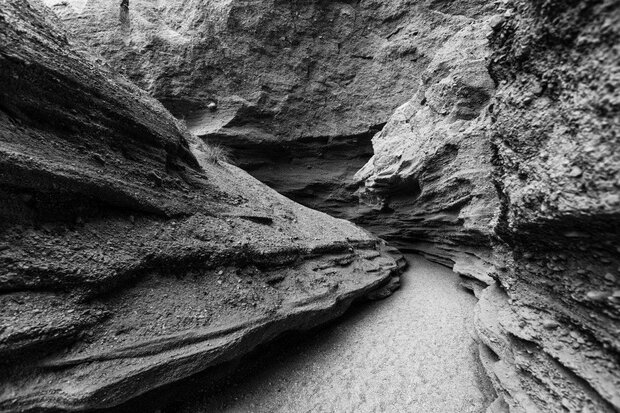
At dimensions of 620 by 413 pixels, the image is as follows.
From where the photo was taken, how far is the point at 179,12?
42.7 ft

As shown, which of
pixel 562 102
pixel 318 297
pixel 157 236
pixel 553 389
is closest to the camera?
pixel 562 102

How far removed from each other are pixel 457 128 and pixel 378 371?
6.02m

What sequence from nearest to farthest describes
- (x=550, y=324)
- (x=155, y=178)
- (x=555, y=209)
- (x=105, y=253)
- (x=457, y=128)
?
(x=555, y=209)
(x=550, y=324)
(x=105, y=253)
(x=155, y=178)
(x=457, y=128)

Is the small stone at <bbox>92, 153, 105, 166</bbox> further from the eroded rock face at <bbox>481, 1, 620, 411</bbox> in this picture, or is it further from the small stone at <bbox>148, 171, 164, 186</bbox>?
the eroded rock face at <bbox>481, 1, 620, 411</bbox>

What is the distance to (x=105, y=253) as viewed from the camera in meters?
3.56

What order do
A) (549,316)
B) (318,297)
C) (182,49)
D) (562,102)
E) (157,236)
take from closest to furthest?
(562,102) → (549,316) → (157,236) → (318,297) → (182,49)

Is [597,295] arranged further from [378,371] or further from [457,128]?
[457,128]

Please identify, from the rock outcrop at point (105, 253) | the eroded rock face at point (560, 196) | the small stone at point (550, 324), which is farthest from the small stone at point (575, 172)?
the rock outcrop at point (105, 253)

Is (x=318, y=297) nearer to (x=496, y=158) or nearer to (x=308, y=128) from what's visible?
(x=496, y=158)

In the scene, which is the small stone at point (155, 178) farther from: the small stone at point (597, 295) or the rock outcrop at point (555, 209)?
the small stone at point (597, 295)

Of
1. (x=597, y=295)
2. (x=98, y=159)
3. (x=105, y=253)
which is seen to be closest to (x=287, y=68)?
(x=98, y=159)

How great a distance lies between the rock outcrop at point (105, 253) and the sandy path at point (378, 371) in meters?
0.79

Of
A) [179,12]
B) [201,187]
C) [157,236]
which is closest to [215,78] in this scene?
[179,12]

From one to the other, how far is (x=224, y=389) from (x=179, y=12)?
15487mm
